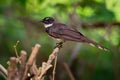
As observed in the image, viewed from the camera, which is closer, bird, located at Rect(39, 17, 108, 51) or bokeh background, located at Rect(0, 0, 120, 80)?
bird, located at Rect(39, 17, 108, 51)

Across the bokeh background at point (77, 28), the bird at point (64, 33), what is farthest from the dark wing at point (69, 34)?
the bokeh background at point (77, 28)

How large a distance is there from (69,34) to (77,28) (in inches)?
97.6

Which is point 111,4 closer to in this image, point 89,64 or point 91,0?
point 91,0

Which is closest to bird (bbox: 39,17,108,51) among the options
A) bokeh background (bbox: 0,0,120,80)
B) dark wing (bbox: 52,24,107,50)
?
dark wing (bbox: 52,24,107,50)

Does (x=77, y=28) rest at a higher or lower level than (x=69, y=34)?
higher

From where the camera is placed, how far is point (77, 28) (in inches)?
214

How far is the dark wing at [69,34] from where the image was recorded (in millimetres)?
2883

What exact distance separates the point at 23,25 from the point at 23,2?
1.58 metres

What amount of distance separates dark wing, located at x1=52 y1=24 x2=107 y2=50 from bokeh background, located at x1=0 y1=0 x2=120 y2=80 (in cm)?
208

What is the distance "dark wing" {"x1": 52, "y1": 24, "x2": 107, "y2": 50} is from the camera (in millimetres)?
2883

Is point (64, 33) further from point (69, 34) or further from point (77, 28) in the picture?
point (77, 28)

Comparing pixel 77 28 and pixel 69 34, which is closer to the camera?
pixel 69 34

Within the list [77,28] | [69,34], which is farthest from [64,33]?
[77,28]

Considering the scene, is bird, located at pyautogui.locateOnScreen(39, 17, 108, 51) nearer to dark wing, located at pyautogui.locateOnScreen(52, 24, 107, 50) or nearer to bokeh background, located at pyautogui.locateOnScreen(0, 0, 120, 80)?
dark wing, located at pyautogui.locateOnScreen(52, 24, 107, 50)
